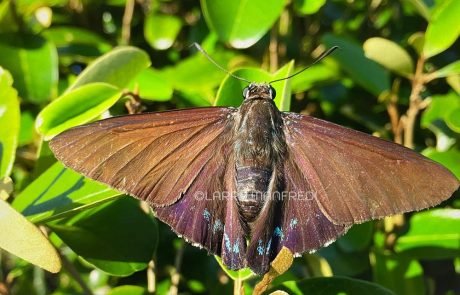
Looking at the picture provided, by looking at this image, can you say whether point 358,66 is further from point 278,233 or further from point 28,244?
point 28,244

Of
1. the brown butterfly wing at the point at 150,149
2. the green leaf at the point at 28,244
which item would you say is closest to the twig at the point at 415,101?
the brown butterfly wing at the point at 150,149

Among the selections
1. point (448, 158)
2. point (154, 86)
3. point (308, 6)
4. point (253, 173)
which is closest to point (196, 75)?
point (154, 86)

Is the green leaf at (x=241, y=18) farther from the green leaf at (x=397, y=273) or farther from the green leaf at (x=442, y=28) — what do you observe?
the green leaf at (x=397, y=273)

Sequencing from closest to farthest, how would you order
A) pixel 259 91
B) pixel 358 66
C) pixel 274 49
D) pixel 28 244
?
pixel 28 244 → pixel 259 91 → pixel 358 66 → pixel 274 49

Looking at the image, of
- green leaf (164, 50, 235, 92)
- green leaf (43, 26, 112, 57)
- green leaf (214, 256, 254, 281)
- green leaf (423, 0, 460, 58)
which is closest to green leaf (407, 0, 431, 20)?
green leaf (423, 0, 460, 58)

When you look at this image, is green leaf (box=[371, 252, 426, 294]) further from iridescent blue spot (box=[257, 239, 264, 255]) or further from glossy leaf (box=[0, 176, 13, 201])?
glossy leaf (box=[0, 176, 13, 201])

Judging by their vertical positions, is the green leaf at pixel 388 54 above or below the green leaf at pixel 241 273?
above

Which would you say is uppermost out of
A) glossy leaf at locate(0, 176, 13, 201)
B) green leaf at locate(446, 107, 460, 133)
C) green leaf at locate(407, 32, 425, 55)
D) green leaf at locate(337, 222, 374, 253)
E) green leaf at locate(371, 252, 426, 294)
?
green leaf at locate(407, 32, 425, 55)
